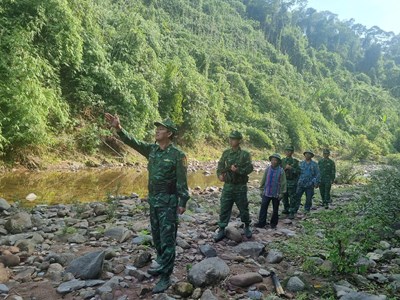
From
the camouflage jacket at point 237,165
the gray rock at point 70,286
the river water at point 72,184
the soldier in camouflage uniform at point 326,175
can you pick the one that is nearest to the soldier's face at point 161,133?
the gray rock at point 70,286

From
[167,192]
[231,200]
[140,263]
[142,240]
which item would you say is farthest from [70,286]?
[231,200]

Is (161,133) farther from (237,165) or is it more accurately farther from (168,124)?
(237,165)

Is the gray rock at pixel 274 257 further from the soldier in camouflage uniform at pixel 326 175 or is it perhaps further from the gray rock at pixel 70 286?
the soldier in camouflage uniform at pixel 326 175

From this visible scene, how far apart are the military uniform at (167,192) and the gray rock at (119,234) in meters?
1.76

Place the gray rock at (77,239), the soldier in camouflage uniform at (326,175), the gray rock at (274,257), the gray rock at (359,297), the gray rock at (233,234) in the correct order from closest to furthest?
the gray rock at (359,297)
the gray rock at (274,257)
the gray rock at (77,239)
the gray rock at (233,234)
the soldier in camouflage uniform at (326,175)

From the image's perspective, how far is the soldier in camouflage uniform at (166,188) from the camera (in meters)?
4.22

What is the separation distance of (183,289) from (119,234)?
247 centimetres

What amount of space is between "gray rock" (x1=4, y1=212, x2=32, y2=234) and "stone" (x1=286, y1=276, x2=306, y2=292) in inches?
198

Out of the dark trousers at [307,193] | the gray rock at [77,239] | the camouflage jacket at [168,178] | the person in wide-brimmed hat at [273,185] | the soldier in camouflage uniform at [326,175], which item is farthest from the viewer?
the soldier in camouflage uniform at [326,175]

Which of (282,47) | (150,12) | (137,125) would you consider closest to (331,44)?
(282,47)

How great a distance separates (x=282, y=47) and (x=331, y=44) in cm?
3044

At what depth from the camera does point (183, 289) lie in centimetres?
398

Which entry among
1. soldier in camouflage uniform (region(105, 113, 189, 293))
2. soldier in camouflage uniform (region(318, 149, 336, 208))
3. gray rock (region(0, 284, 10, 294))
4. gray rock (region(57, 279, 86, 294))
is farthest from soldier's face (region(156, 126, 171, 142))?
soldier in camouflage uniform (region(318, 149, 336, 208))

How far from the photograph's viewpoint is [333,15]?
360ft
